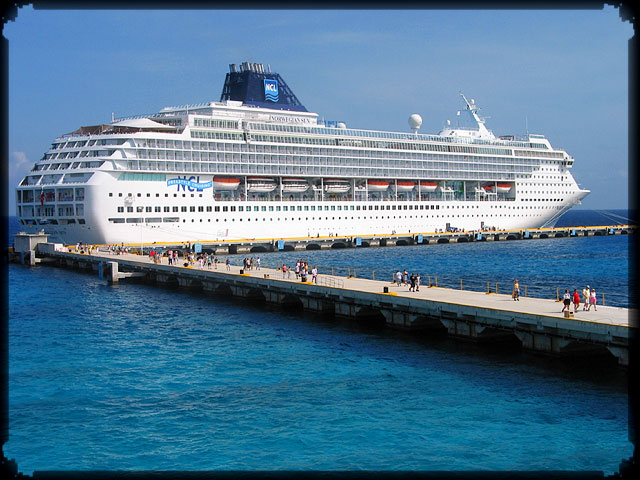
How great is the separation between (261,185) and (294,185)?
5.42 m

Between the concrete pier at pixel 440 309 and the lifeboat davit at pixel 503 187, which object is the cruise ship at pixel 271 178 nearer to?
the lifeboat davit at pixel 503 187

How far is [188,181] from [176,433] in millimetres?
60362

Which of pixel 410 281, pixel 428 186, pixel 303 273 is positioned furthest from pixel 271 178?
pixel 410 281

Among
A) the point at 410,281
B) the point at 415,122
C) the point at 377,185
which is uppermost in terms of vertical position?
the point at 415,122

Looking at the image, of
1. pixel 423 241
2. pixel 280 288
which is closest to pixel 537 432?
pixel 280 288

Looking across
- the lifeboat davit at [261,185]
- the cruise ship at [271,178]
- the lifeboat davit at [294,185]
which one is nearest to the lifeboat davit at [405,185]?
the cruise ship at [271,178]

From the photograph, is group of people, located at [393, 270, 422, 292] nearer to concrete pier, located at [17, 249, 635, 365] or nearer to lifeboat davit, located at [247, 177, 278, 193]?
concrete pier, located at [17, 249, 635, 365]

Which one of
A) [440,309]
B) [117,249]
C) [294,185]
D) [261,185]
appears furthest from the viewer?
[294,185]

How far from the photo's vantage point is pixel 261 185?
85.6 m

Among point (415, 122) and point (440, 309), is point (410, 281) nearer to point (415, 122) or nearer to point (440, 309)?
point (440, 309)

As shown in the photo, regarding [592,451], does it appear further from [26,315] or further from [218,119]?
[218,119]

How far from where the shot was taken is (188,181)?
78.1 m

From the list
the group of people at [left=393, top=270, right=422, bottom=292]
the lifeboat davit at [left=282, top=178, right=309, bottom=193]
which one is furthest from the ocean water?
the lifeboat davit at [left=282, top=178, right=309, bottom=193]

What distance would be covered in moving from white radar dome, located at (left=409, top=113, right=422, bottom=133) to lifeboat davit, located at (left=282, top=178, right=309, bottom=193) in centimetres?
2928
